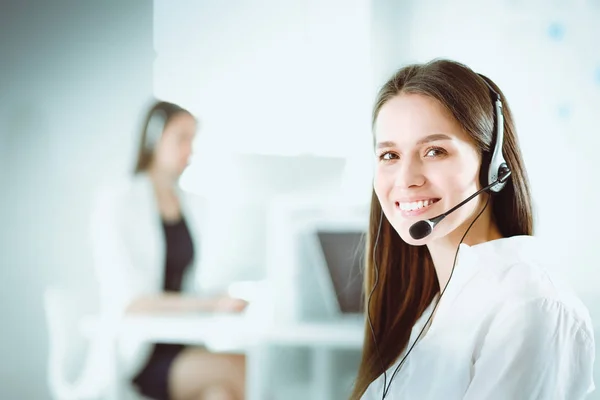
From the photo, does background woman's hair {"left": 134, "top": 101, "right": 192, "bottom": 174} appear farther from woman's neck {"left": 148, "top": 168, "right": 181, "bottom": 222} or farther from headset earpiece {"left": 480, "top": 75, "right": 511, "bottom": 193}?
headset earpiece {"left": 480, "top": 75, "right": 511, "bottom": 193}

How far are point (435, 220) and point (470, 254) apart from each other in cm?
8

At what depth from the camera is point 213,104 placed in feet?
5.75

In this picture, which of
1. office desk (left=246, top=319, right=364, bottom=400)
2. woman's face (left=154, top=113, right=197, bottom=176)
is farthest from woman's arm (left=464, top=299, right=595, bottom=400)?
woman's face (left=154, top=113, right=197, bottom=176)

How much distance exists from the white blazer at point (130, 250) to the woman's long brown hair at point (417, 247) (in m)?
0.74

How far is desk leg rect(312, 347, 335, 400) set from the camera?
5.21 feet

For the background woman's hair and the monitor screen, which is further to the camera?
the background woman's hair

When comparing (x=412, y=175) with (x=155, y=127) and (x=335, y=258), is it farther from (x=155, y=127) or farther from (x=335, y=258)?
(x=155, y=127)

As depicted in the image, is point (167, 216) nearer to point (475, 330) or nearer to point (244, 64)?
point (244, 64)

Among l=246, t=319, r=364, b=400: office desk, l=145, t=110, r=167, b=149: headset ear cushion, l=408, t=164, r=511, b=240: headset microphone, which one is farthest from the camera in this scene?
l=145, t=110, r=167, b=149: headset ear cushion

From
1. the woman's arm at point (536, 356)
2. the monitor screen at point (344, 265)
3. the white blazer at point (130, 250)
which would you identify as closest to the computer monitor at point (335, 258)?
the monitor screen at point (344, 265)

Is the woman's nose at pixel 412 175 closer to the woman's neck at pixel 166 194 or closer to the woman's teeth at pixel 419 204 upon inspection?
the woman's teeth at pixel 419 204

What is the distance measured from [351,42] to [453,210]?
0.95 meters

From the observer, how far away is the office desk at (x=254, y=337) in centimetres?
153

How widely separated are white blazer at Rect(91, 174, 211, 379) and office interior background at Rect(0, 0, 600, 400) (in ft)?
0.14
